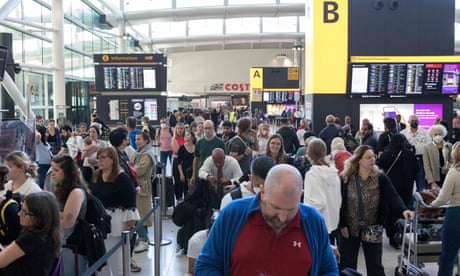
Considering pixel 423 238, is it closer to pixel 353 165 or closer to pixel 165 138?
pixel 353 165

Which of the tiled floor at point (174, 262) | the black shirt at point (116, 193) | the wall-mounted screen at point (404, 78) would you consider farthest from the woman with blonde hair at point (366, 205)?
the wall-mounted screen at point (404, 78)

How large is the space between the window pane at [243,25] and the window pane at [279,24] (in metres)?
0.66

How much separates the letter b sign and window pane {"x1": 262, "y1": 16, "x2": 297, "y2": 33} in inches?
1105

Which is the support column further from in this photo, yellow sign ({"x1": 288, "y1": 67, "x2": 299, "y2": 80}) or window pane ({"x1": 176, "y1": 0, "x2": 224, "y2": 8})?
yellow sign ({"x1": 288, "y1": 67, "x2": 299, "y2": 80})

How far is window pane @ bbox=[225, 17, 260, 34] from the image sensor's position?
39625 mm

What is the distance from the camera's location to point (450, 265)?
4.73 m

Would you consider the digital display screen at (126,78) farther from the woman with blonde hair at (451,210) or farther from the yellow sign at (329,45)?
the woman with blonde hair at (451,210)

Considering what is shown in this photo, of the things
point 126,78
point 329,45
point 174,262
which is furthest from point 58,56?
point 174,262

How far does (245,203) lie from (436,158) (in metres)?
6.03

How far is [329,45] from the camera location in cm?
1220

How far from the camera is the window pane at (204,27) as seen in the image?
3978 centimetres

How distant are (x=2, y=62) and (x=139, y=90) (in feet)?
20.4

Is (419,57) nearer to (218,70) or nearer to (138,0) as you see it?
(138,0)

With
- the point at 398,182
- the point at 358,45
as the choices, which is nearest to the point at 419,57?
the point at 358,45
